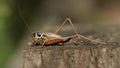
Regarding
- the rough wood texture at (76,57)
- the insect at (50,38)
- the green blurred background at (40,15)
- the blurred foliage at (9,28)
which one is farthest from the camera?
the green blurred background at (40,15)

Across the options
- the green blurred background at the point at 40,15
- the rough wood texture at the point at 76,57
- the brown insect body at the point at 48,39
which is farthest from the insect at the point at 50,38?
the green blurred background at the point at 40,15

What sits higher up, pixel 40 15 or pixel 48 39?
pixel 40 15

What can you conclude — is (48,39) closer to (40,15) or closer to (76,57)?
(76,57)

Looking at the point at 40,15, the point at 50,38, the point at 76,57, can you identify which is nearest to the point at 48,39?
the point at 50,38

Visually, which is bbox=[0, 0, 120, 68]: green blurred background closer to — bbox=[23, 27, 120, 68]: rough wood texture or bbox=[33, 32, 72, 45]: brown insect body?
bbox=[33, 32, 72, 45]: brown insect body

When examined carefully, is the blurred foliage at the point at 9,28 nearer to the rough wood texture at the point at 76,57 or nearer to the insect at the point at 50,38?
the insect at the point at 50,38

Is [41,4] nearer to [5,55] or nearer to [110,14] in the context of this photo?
[110,14]

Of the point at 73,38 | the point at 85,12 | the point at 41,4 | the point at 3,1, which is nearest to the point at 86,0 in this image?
the point at 85,12

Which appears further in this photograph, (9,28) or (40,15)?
(40,15)
